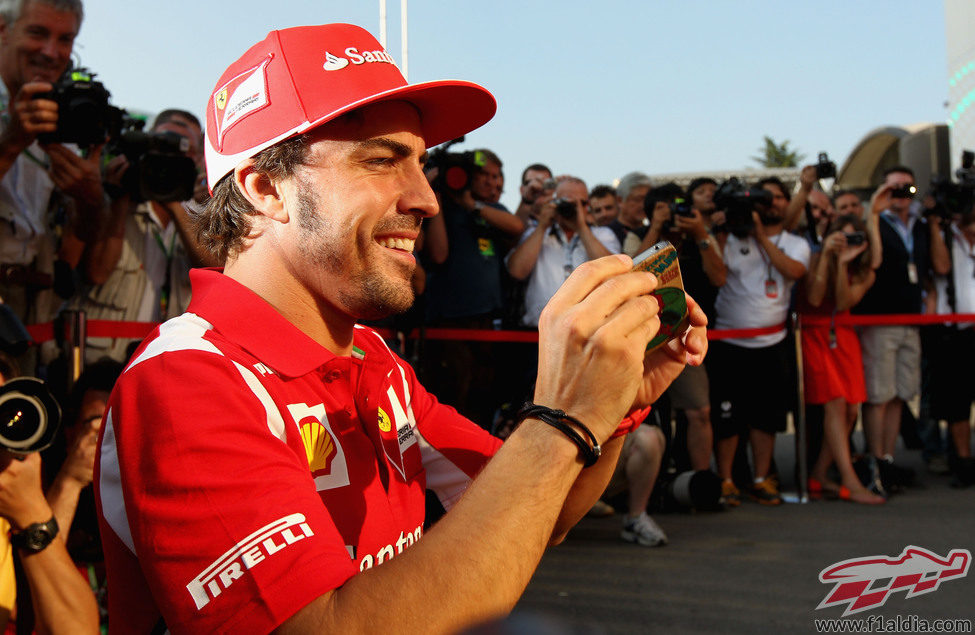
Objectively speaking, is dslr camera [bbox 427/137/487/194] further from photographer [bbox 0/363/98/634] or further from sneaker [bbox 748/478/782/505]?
photographer [bbox 0/363/98/634]

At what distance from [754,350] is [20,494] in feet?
18.0

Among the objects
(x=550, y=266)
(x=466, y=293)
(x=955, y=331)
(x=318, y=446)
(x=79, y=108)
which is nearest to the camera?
(x=318, y=446)

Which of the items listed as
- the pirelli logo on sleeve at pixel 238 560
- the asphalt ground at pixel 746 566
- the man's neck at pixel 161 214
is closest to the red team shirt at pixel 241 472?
the pirelli logo on sleeve at pixel 238 560

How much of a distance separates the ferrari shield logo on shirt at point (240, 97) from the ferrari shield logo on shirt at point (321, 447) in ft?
1.98

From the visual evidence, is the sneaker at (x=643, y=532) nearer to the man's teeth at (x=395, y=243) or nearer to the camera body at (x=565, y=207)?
the camera body at (x=565, y=207)

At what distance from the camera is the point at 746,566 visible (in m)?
4.71

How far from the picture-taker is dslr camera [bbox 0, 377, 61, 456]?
2.21m

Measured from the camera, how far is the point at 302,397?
1545 mm

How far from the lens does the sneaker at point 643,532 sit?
518 cm

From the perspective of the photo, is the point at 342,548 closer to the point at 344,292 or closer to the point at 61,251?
the point at 344,292

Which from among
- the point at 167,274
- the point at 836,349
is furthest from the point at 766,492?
the point at 167,274

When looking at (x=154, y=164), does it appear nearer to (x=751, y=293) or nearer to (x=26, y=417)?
(x=26, y=417)

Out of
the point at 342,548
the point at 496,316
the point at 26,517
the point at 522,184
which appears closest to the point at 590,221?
the point at 522,184

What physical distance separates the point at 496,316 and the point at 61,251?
9.50ft
